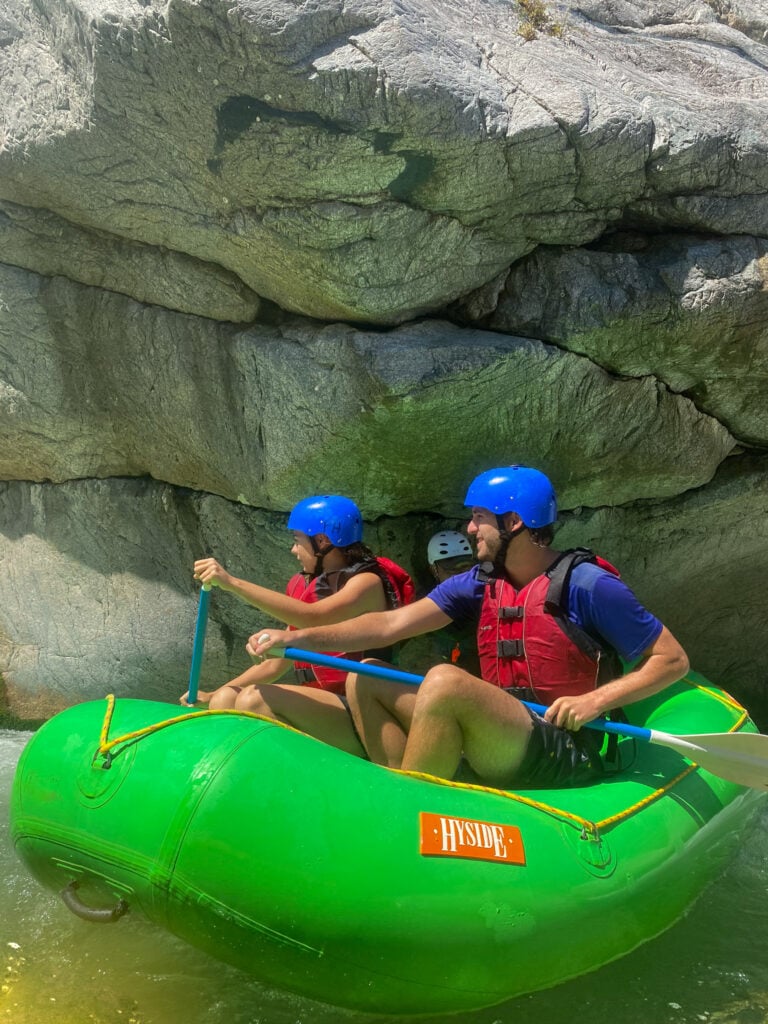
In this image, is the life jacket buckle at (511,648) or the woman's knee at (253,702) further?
the woman's knee at (253,702)

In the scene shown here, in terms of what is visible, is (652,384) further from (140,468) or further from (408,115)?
(140,468)

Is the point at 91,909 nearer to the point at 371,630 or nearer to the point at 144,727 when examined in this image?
the point at 144,727

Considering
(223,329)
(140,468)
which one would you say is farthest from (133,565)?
(223,329)

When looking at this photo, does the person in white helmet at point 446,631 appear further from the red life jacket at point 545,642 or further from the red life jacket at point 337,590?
the red life jacket at point 545,642

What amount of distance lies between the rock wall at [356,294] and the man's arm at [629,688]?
5.48ft

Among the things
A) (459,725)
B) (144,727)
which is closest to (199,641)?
(144,727)

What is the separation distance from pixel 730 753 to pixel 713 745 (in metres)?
0.08

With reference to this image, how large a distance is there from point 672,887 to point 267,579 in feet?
9.66

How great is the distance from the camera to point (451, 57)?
13.6ft

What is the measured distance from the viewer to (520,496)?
4012 millimetres

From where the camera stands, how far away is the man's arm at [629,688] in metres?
3.46

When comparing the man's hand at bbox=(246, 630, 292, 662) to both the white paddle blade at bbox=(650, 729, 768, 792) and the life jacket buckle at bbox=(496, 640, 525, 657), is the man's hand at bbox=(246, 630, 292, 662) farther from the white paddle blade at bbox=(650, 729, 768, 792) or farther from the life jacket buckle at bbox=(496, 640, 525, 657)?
the white paddle blade at bbox=(650, 729, 768, 792)

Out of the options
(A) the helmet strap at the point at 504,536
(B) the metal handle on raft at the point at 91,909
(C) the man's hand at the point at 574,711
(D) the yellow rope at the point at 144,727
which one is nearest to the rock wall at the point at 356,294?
(A) the helmet strap at the point at 504,536

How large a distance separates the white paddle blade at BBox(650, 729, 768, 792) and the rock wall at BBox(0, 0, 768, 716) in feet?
5.96
